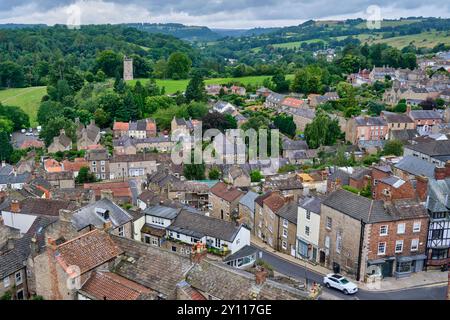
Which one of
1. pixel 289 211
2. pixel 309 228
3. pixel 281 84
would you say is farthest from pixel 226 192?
pixel 281 84

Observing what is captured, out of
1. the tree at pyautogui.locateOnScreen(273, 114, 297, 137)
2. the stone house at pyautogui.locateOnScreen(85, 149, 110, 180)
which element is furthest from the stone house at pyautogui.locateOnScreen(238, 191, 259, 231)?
the tree at pyautogui.locateOnScreen(273, 114, 297, 137)

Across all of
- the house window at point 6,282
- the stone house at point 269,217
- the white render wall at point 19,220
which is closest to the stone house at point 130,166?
the stone house at point 269,217

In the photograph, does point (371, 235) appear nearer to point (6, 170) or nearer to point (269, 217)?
point (269, 217)

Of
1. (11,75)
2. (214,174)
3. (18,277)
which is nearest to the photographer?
(18,277)

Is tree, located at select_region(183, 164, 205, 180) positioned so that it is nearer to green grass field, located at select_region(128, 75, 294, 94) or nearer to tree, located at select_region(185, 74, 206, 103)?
tree, located at select_region(185, 74, 206, 103)

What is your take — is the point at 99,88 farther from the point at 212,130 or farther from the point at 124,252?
the point at 124,252
